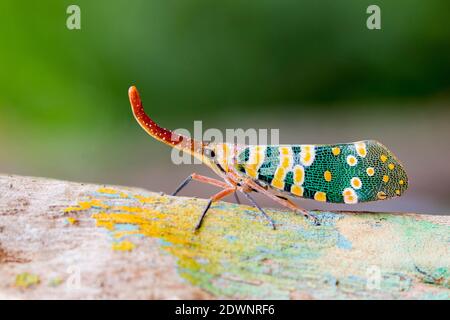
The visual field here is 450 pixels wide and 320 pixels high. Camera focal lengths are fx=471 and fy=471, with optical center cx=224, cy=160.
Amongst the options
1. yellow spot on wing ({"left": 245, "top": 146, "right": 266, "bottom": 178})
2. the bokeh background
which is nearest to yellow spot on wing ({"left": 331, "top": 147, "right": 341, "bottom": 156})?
yellow spot on wing ({"left": 245, "top": 146, "right": 266, "bottom": 178})

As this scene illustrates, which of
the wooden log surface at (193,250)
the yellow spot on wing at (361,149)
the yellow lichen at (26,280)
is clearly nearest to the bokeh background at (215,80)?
the yellow spot on wing at (361,149)

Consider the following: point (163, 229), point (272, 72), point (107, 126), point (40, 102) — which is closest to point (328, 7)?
point (272, 72)

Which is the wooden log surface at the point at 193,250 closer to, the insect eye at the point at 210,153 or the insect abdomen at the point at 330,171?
the insect abdomen at the point at 330,171

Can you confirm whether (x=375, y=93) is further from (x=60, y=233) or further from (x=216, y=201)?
(x=60, y=233)

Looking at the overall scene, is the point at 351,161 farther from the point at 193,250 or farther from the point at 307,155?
the point at 193,250

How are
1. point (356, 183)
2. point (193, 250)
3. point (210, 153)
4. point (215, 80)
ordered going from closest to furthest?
1. point (193, 250)
2. point (356, 183)
3. point (210, 153)
4. point (215, 80)

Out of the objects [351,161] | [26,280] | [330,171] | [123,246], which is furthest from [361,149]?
[26,280]
